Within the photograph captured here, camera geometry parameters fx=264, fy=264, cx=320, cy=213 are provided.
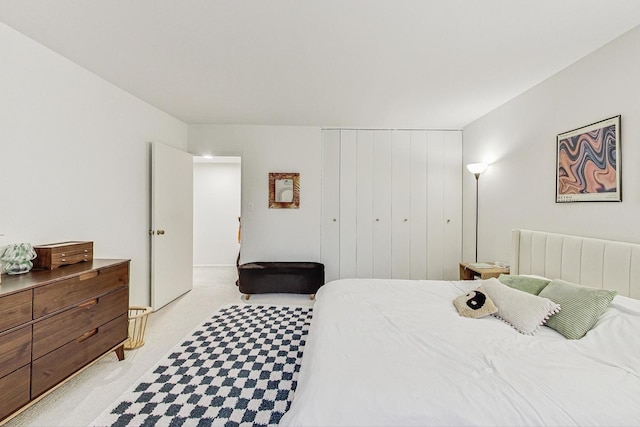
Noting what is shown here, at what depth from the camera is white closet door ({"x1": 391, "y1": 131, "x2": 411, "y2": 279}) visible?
411 cm

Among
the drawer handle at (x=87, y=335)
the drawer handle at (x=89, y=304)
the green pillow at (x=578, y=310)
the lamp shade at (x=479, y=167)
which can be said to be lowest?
the drawer handle at (x=87, y=335)

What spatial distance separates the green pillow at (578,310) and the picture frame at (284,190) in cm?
315

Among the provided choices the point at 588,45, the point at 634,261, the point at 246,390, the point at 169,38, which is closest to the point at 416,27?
the point at 588,45

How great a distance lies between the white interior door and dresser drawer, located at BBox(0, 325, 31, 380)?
176cm

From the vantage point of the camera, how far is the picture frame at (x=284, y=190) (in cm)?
407

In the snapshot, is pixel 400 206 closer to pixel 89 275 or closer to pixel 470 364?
pixel 470 364

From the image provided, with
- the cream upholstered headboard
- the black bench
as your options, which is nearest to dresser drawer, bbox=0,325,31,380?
the black bench

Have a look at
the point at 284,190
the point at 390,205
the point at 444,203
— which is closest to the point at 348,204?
the point at 390,205

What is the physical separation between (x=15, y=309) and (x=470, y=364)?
234 centimetres

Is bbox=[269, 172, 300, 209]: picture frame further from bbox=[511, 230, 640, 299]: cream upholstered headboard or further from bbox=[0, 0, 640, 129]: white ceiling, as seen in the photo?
bbox=[511, 230, 640, 299]: cream upholstered headboard

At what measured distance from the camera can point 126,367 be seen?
209cm

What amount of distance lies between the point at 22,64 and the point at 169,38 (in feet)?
3.44

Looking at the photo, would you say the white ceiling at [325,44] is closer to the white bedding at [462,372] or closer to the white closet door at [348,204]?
the white closet door at [348,204]

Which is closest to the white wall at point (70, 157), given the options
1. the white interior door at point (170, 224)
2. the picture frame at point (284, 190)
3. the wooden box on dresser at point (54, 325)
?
the white interior door at point (170, 224)
